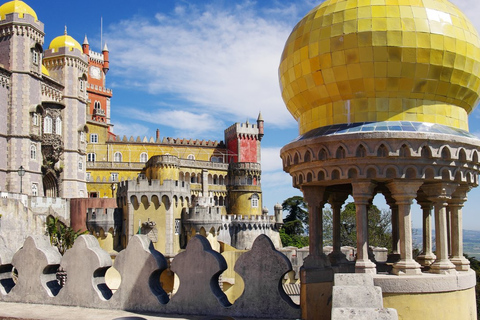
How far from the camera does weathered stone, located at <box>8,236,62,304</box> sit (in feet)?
37.6

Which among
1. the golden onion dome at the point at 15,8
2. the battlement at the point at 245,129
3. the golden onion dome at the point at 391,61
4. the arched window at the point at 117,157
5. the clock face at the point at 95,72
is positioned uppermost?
the clock face at the point at 95,72

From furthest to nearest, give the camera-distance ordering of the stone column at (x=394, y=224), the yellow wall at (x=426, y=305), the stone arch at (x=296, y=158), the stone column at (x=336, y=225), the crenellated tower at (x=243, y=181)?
the crenellated tower at (x=243, y=181), the stone column at (x=394, y=224), the stone column at (x=336, y=225), the stone arch at (x=296, y=158), the yellow wall at (x=426, y=305)

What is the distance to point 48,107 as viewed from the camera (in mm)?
52156

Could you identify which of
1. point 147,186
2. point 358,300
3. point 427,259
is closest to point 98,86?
point 147,186

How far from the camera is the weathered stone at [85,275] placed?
11.1 meters

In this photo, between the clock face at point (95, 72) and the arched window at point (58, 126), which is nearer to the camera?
the arched window at point (58, 126)

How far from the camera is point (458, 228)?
37.0ft

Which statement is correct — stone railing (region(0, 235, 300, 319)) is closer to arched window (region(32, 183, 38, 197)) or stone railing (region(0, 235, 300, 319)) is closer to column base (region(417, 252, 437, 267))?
column base (region(417, 252, 437, 267))

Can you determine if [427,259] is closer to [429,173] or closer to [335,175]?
[429,173]

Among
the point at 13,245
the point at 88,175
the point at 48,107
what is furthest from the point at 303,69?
the point at 88,175

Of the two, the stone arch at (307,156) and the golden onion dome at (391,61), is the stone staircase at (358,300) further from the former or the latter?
the golden onion dome at (391,61)

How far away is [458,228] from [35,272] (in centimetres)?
890

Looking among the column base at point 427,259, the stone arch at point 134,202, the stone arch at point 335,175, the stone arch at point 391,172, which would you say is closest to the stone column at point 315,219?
the stone arch at point 335,175

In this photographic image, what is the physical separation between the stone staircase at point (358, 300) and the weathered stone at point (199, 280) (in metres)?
2.46
